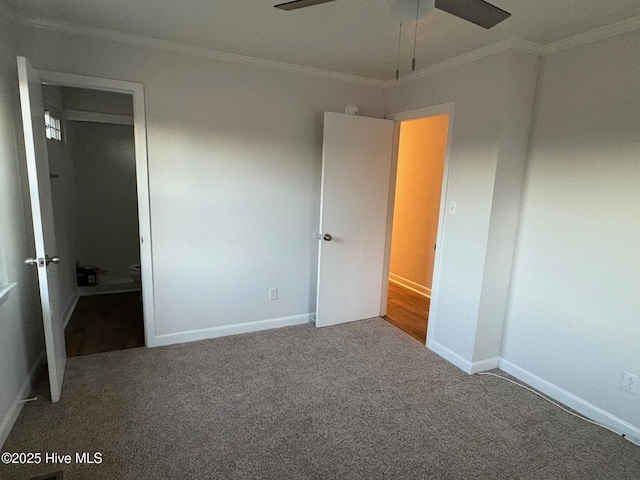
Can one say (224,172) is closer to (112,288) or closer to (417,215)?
(112,288)

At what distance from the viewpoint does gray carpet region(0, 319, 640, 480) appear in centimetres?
177

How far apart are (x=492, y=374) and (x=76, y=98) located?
4797 millimetres

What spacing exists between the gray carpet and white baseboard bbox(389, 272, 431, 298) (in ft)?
5.86

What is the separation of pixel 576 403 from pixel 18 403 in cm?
344

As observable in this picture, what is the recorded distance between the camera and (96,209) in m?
4.17

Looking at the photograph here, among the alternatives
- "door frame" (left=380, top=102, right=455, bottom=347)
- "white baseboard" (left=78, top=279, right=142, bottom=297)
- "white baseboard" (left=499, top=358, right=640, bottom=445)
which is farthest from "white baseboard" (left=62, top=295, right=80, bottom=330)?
"white baseboard" (left=499, top=358, right=640, bottom=445)

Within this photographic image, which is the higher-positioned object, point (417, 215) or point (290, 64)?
point (290, 64)

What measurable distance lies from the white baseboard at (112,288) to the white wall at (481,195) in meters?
3.67

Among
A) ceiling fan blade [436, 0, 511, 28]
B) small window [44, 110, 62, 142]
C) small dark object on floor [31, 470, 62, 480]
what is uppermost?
ceiling fan blade [436, 0, 511, 28]

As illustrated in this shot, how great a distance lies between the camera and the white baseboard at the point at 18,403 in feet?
6.04

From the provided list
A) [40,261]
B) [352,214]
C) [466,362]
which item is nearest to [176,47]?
[40,261]

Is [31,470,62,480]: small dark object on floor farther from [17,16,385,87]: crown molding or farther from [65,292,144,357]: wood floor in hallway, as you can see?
[17,16,385,87]: crown molding

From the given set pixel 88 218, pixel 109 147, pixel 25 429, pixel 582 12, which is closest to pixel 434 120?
pixel 582 12

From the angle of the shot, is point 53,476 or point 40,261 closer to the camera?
point 53,476
